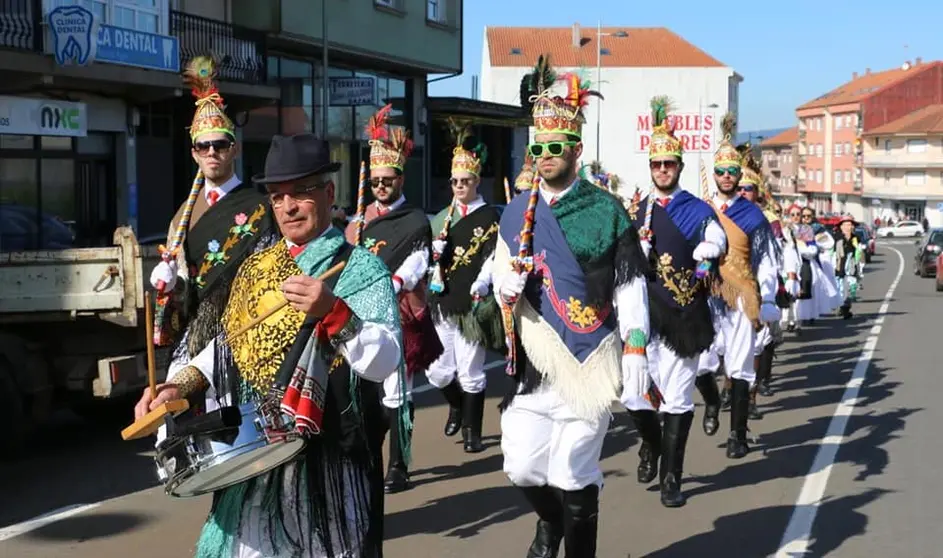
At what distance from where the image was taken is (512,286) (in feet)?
17.4

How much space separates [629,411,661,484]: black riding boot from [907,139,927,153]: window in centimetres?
9500

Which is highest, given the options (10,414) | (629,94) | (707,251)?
(629,94)

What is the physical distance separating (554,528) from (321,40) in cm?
2069

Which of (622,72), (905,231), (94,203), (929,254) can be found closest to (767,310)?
(94,203)

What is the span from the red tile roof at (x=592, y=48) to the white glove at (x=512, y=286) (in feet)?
238

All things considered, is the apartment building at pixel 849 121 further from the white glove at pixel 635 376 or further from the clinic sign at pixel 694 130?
the white glove at pixel 635 376

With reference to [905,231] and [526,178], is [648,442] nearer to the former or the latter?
[526,178]

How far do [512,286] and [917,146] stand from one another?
323 ft

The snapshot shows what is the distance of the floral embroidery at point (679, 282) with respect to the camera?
757 cm

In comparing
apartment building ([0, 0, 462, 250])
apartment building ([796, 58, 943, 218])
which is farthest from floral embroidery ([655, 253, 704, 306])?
apartment building ([796, 58, 943, 218])

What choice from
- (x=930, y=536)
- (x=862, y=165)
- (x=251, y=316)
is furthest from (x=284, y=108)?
(x=862, y=165)

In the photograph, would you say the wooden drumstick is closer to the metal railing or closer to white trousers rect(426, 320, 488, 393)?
white trousers rect(426, 320, 488, 393)

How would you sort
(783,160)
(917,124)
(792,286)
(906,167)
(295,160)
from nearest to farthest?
(295,160), (792,286), (917,124), (906,167), (783,160)

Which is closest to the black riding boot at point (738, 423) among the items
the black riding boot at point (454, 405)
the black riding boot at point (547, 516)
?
the black riding boot at point (454, 405)
